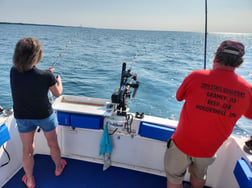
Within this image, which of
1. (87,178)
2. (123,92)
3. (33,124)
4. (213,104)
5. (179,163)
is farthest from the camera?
(87,178)

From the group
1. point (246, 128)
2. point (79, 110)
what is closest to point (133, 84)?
point (79, 110)

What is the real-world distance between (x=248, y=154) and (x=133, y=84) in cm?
111

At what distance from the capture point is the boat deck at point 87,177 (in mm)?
1978

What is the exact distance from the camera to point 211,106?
1158mm

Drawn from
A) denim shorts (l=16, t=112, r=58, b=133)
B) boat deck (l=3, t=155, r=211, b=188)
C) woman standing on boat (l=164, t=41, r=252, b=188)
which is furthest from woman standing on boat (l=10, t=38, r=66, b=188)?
woman standing on boat (l=164, t=41, r=252, b=188)

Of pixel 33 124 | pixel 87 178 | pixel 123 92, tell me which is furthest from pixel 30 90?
pixel 87 178

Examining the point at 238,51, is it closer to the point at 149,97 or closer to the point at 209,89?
the point at 209,89

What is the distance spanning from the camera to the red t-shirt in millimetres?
1129

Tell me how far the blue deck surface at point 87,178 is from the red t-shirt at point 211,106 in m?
0.97

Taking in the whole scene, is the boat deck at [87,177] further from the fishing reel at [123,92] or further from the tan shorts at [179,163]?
the fishing reel at [123,92]

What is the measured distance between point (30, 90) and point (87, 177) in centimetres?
116

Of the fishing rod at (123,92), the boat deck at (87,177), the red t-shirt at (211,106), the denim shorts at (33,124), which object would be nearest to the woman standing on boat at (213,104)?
the red t-shirt at (211,106)

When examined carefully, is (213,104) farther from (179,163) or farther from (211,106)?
(179,163)

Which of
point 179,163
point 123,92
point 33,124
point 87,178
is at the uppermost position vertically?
point 123,92
